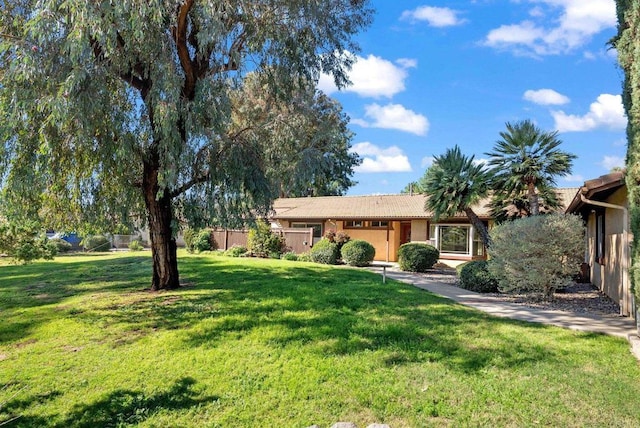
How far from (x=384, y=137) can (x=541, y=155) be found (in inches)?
436

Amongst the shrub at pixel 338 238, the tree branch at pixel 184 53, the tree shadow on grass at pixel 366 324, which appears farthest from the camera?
the shrub at pixel 338 238

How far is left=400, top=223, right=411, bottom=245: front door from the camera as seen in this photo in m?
23.1

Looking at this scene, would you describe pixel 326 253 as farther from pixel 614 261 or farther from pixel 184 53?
pixel 184 53

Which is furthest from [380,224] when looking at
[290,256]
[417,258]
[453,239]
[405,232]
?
[417,258]

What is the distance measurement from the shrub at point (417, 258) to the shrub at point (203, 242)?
12.8 meters

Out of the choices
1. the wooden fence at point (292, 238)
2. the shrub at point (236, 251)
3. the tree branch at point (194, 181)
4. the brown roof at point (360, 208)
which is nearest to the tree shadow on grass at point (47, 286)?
the tree branch at point (194, 181)

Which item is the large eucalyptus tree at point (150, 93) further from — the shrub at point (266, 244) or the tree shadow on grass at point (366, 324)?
the shrub at point (266, 244)

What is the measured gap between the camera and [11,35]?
7832mm

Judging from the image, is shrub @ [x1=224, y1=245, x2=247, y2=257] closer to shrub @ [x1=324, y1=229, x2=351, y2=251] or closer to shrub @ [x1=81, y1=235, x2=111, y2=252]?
shrub @ [x1=324, y1=229, x2=351, y2=251]

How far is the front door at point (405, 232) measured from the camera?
75.7ft

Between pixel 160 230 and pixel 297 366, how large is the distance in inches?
237

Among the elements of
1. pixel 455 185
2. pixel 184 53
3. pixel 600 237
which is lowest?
pixel 600 237

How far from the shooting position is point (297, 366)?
5391 millimetres

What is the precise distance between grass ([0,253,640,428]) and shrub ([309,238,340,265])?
10.9 meters
